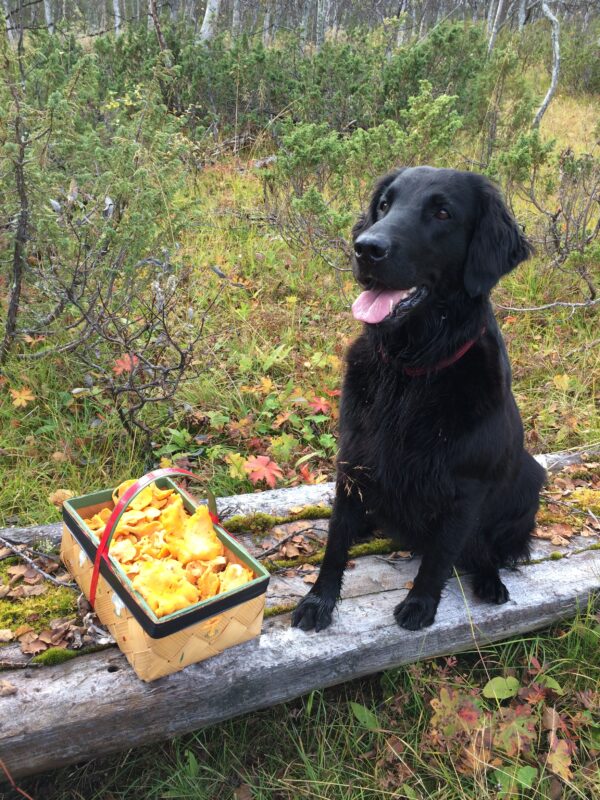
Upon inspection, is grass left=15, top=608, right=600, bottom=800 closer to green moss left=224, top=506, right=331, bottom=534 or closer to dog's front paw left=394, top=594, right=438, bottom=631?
dog's front paw left=394, top=594, right=438, bottom=631

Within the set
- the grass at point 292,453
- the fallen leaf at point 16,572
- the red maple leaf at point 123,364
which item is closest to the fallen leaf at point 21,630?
the fallen leaf at point 16,572

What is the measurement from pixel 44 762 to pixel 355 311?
5.11 feet

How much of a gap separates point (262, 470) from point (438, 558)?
1.07 metres

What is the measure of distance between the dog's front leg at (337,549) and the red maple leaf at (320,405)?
1.29 m

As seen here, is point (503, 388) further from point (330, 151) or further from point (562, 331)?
point (330, 151)

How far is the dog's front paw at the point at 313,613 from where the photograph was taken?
200 cm

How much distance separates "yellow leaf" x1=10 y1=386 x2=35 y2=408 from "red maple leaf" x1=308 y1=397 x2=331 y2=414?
1502mm

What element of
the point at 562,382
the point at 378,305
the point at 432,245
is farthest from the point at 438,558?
the point at 562,382

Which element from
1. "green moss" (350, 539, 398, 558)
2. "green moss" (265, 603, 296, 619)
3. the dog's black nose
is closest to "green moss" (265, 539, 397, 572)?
"green moss" (350, 539, 398, 558)

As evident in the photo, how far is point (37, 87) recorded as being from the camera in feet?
14.2

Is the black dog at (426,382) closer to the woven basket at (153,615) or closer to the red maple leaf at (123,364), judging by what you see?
the woven basket at (153,615)

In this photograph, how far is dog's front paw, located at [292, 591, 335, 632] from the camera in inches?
78.7

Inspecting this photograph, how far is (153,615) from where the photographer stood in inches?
59.1

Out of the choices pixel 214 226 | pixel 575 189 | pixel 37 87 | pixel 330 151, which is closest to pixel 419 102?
pixel 330 151
